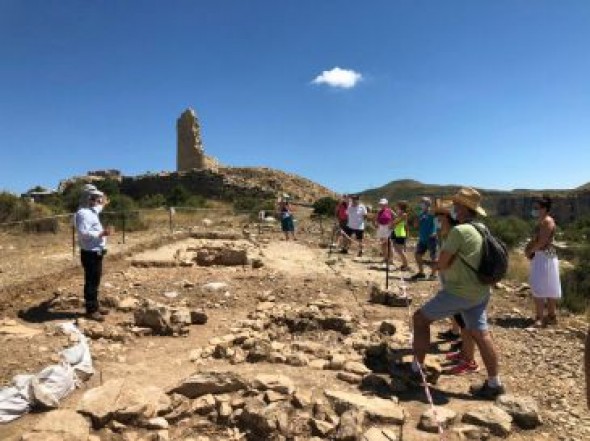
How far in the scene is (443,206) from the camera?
6844 millimetres

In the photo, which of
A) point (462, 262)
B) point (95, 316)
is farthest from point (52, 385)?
point (462, 262)

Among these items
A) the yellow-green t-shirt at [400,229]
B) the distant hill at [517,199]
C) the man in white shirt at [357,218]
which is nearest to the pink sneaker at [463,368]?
the yellow-green t-shirt at [400,229]

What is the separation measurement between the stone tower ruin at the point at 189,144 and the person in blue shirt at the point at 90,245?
36780mm

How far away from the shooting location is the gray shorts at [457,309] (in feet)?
19.4

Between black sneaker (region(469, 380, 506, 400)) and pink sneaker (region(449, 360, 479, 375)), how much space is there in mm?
542

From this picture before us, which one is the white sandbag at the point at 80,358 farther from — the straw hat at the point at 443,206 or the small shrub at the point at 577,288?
the small shrub at the point at 577,288

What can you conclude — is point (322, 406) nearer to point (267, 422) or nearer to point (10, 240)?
point (267, 422)

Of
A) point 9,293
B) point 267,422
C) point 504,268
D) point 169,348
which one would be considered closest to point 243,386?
point 267,422

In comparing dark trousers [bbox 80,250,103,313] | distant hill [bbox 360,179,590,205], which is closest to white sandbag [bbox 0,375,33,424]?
dark trousers [bbox 80,250,103,313]

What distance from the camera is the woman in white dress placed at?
8500mm

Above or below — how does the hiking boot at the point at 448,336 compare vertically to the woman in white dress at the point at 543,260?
below

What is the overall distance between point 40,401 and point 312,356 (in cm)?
281

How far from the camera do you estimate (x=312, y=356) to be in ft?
22.6

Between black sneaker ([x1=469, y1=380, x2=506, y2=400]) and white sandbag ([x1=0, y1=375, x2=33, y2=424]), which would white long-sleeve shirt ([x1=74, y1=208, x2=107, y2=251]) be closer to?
white sandbag ([x1=0, y1=375, x2=33, y2=424])
